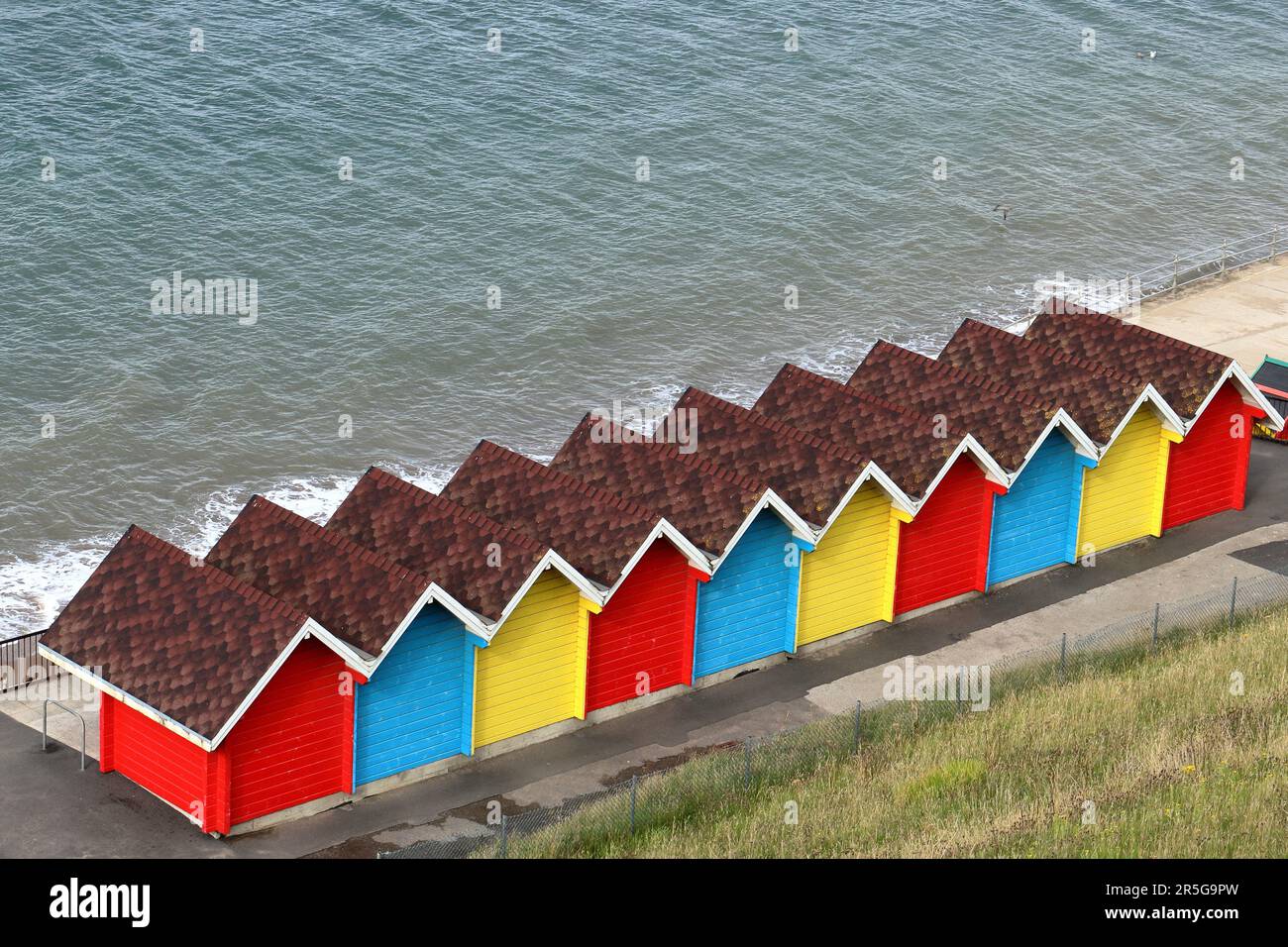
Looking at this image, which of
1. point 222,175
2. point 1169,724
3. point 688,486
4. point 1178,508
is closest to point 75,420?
point 222,175

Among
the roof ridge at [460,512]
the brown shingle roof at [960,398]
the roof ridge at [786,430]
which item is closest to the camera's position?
the roof ridge at [460,512]

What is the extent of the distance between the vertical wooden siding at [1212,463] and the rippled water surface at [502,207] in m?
21.2

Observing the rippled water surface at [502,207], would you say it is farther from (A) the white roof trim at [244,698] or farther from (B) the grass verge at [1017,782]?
(B) the grass verge at [1017,782]

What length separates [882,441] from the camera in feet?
118

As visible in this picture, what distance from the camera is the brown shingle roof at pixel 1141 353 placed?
128 ft

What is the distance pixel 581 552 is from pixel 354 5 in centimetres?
6265

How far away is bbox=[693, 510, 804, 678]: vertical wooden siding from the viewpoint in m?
33.7

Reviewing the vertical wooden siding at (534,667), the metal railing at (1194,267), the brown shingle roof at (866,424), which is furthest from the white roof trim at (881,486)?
the metal railing at (1194,267)

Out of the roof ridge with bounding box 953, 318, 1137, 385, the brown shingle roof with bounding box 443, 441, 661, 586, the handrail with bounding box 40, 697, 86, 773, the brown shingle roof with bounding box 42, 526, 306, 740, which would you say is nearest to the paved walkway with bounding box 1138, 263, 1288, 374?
the roof ridge with bounding box 953, 318, 1137, 385

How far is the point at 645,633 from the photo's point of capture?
108ft

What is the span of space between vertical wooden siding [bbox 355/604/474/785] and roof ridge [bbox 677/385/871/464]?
7.72 meters

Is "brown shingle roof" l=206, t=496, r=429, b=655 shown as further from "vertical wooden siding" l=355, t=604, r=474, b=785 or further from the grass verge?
the grass verge

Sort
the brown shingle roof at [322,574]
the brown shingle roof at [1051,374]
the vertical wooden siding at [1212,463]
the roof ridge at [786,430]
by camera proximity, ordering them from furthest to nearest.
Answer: the vertical wooden siding at [1212,463] < the brown shingle roof at [1051,374] < the roof ridge at [786,430] < the brown shingle roof at [322,574]
